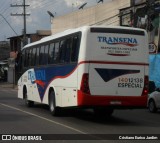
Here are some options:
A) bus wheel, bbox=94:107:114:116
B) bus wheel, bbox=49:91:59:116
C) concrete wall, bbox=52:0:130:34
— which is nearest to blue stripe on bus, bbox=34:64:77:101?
bus wheel, bbox=49:91:59:116

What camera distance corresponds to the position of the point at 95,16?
173 ft

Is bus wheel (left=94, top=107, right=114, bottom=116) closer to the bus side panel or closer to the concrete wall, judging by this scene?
the bus side panel

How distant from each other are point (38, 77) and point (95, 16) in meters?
31.2

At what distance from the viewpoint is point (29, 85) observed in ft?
79.7

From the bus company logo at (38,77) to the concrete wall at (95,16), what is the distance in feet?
71.8

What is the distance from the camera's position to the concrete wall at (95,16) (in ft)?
156

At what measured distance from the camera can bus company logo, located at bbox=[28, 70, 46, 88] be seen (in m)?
21.3

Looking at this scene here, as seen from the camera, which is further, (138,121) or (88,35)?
(138,121)

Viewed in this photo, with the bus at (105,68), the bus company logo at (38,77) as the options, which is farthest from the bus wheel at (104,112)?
the bus company logo at (38,77)

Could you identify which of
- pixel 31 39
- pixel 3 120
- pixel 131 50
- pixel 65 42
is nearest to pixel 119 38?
pixel 131 50

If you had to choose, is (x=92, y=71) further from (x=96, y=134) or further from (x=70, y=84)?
(x=96, y=134)

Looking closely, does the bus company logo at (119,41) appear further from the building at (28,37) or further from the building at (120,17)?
the building at (28,37)

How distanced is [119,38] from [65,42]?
2.40 metres

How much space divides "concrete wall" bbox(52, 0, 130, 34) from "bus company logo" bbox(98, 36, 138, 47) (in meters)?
27.4
